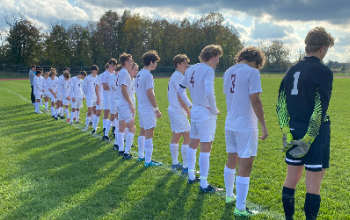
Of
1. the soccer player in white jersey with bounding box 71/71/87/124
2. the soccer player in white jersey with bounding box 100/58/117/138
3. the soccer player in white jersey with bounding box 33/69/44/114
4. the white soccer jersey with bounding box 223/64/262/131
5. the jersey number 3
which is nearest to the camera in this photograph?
the jersey number 3

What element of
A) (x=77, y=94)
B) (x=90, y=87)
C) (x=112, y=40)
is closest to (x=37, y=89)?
(x=77, y=94)

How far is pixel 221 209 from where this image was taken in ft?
12.0

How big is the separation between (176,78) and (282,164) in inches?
112

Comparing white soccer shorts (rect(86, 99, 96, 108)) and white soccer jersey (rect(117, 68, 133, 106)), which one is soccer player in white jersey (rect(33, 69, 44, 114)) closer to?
white soccer shorts (rect(86, 99, 96, 108))

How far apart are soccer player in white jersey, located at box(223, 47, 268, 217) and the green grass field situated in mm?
711

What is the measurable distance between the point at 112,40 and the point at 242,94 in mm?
58320

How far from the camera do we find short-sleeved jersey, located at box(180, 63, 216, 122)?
3876mm

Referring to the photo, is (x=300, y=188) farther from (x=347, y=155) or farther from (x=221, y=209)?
(x=347, y=155)

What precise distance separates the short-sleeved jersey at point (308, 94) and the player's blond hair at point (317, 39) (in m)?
0.11

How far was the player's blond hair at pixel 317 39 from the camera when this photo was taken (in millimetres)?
2666

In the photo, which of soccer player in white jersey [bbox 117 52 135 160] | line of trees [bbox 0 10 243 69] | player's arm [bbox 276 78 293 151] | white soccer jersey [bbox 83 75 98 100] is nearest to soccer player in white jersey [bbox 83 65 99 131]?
white soccer jersey [bbox 83 75 98 100]

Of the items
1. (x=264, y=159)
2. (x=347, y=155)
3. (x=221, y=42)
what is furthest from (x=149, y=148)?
(x=221, y=42)

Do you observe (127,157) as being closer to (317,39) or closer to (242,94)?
(242,94)

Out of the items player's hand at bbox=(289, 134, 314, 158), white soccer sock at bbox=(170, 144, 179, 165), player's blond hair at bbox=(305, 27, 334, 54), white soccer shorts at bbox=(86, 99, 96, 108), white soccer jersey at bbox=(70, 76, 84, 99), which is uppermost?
player's blond hair at bbox=(305, 27, 334, 54)
